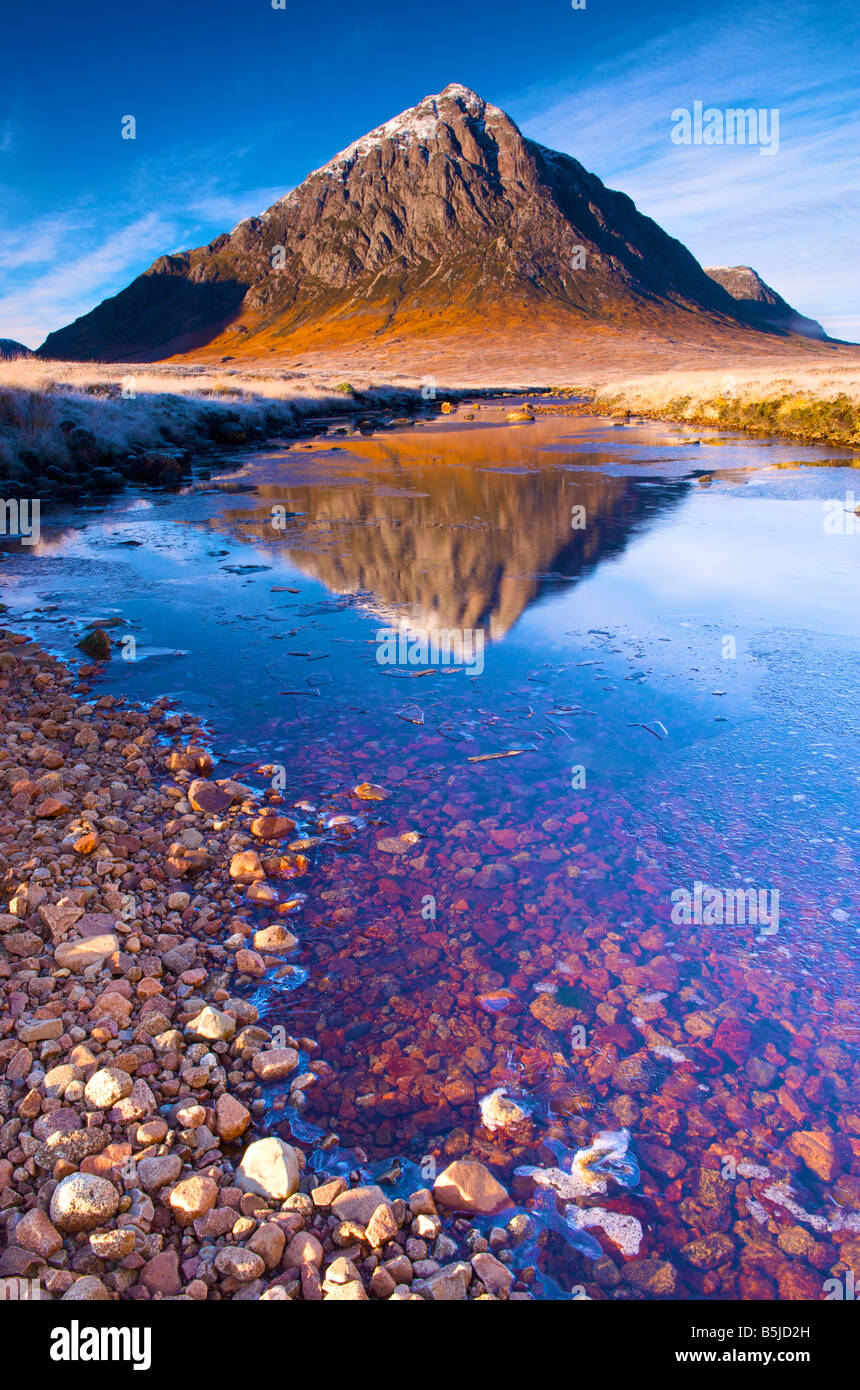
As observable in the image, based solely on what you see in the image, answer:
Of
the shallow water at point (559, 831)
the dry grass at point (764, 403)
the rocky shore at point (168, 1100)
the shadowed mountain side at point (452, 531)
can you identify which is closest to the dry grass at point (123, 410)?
the shadowed mountain side at point (452, 531)

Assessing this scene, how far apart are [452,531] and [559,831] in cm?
1052

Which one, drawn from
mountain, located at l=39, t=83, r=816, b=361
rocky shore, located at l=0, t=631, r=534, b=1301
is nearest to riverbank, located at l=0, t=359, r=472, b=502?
rocky shore, located at l=0, t=631, r=534, b=1301

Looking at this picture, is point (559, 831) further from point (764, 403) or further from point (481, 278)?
point (481, 278)

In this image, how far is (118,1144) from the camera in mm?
2660

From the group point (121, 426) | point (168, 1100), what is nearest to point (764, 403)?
point (121, 426)

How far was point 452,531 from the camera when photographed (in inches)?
578

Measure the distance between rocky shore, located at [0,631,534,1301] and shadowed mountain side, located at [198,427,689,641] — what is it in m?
5.48

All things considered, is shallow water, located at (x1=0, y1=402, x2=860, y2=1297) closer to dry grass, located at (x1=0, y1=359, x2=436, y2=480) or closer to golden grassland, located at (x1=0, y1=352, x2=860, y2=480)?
dry grass, located at (x1=0, y1=359, x2=436, y2=480)

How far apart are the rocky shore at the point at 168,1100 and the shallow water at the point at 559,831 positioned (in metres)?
0.21

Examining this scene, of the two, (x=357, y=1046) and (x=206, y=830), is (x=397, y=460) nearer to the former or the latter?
(x=206, y=830)

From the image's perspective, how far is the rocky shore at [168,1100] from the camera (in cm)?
233
